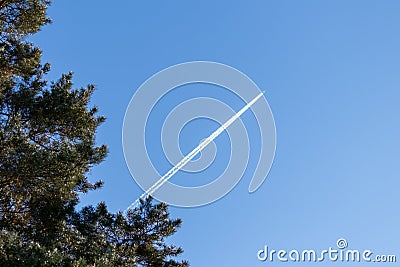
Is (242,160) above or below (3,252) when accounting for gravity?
above

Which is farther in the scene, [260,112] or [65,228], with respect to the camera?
[260,112]

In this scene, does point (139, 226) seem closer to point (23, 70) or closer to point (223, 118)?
point (223, 118)

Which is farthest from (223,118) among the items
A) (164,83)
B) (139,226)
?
(139,226)

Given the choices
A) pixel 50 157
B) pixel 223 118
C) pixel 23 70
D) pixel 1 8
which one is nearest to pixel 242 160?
pixel 223 118

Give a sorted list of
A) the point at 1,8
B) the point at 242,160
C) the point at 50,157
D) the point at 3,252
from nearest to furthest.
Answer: the point at 3,252 < the point at 50,157 < the point at 1,8 < the point at 242,160

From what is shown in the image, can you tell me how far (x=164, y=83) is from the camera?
16.3 m

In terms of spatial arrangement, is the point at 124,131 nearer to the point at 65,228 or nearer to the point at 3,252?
the point at 65,228

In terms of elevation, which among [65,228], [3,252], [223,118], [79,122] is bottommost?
[3,252]

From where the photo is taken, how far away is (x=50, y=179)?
12297mm

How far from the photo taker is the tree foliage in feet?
39.4

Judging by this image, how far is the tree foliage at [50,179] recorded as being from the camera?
12.0 meters

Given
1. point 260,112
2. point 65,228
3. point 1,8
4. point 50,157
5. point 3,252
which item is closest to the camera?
point 3,252

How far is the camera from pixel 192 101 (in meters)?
16.2

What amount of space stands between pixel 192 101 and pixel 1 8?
6538 millimetres
